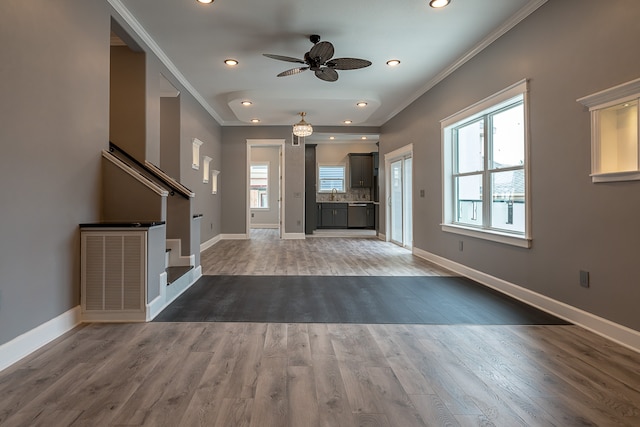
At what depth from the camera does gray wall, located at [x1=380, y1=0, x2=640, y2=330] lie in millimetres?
2359

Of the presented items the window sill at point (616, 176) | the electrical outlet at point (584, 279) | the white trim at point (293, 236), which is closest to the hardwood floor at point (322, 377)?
the electrical outlet at point (584, 279)

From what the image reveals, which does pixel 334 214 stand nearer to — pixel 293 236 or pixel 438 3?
pixel 293 236

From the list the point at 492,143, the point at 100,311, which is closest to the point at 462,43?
the point at 492,143

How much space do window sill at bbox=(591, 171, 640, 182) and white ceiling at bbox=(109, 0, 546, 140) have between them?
1.69 metres

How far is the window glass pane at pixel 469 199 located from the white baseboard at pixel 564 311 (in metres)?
0.65

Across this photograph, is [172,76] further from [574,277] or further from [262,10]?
[574,277]

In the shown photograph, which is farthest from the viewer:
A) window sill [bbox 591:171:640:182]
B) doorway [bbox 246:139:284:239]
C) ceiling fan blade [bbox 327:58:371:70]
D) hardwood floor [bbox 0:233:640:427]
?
doorway [bbox 246:139:284:239]

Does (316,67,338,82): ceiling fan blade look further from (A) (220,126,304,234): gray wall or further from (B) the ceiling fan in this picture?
(A) (220,126,304,234): gray wall

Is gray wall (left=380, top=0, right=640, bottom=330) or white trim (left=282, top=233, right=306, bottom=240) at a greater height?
gray wall (left=380, top=0, right=640, bottom=330)

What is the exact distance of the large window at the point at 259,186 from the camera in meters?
12.4

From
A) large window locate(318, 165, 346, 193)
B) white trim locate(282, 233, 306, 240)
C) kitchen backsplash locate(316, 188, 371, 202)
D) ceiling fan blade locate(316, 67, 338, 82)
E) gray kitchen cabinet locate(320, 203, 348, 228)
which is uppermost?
ceiling fan blade locate(316, 67, 338, 82)

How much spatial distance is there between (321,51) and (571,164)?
260 centimetres

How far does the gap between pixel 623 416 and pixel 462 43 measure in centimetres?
384

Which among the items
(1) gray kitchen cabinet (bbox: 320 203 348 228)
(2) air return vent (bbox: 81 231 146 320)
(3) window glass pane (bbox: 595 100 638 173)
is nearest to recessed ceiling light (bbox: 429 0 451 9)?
(3) window glass pane (bbox: 595 100 638 173)
